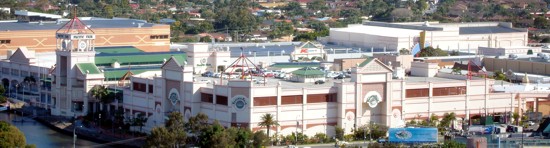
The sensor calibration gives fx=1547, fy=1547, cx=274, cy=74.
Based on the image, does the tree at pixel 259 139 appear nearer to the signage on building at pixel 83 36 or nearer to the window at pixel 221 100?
the window at pixel 221 100

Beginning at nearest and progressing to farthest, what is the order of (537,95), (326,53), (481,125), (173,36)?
(481,125), (537,95), (326,53), (173,36)

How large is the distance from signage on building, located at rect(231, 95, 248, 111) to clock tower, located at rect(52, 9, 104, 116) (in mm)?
8196

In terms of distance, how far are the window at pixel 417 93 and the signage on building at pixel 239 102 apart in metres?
5.37

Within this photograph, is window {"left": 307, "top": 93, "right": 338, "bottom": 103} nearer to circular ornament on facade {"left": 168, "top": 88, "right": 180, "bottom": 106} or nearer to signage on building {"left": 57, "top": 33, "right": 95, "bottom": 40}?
circular ornament on facade {"left": 168, "top": 88, "right": 180, "bottom": 106}

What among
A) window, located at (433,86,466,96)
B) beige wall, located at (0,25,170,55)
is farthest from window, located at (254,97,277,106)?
beige wall, located at (0,25,170,55)

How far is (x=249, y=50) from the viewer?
61.2 meters

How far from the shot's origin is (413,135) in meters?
41.3

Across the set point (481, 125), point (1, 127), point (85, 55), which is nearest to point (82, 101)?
point (85, 55)

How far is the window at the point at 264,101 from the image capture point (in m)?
42.8

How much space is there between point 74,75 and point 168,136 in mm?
11089

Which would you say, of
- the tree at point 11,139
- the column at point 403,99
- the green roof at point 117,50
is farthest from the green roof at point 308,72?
the green roof at point 117,50

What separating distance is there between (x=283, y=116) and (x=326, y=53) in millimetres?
16276

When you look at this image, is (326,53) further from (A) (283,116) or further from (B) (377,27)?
(A) (283,116)

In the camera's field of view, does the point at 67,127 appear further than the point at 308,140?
Yes
